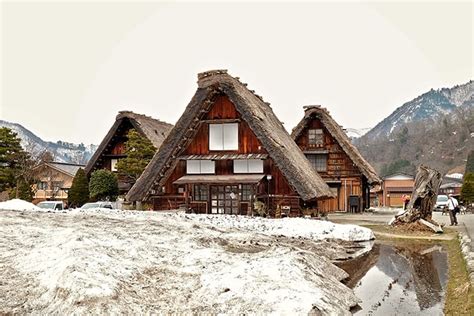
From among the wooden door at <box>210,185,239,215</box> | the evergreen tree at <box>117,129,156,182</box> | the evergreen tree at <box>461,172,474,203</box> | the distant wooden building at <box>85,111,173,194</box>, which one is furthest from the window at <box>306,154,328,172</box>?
the evergreen tree at <box>461,172,474,203</box>

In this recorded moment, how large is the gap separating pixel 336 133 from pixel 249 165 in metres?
11.5

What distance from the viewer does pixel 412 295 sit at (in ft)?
29.6

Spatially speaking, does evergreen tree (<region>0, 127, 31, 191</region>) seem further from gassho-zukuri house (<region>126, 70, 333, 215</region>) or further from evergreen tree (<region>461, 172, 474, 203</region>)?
evergreen tree (<region>461, 172, 474, 203</region>)

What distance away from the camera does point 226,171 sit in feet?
78.8

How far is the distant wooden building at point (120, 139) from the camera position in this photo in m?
38.0

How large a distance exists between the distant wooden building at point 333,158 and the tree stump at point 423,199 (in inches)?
477

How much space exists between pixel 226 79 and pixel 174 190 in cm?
619

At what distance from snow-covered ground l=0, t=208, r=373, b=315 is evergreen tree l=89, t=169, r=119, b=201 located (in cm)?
2379

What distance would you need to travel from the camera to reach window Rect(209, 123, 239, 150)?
78.5ft

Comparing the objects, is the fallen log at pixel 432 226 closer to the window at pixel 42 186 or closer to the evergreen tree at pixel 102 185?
the evergreen tree at pixel 102 185

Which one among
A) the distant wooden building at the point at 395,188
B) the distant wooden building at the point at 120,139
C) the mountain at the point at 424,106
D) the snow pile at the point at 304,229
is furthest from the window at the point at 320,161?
the mountain at the point at 424,106

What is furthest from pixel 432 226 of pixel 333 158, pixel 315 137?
pixel 315 137

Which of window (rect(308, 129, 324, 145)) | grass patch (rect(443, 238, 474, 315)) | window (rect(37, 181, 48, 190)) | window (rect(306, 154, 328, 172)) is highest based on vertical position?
window (rect(308, 129, 324, 145))

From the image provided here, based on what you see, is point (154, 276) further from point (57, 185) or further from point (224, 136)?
point (57, 185)
